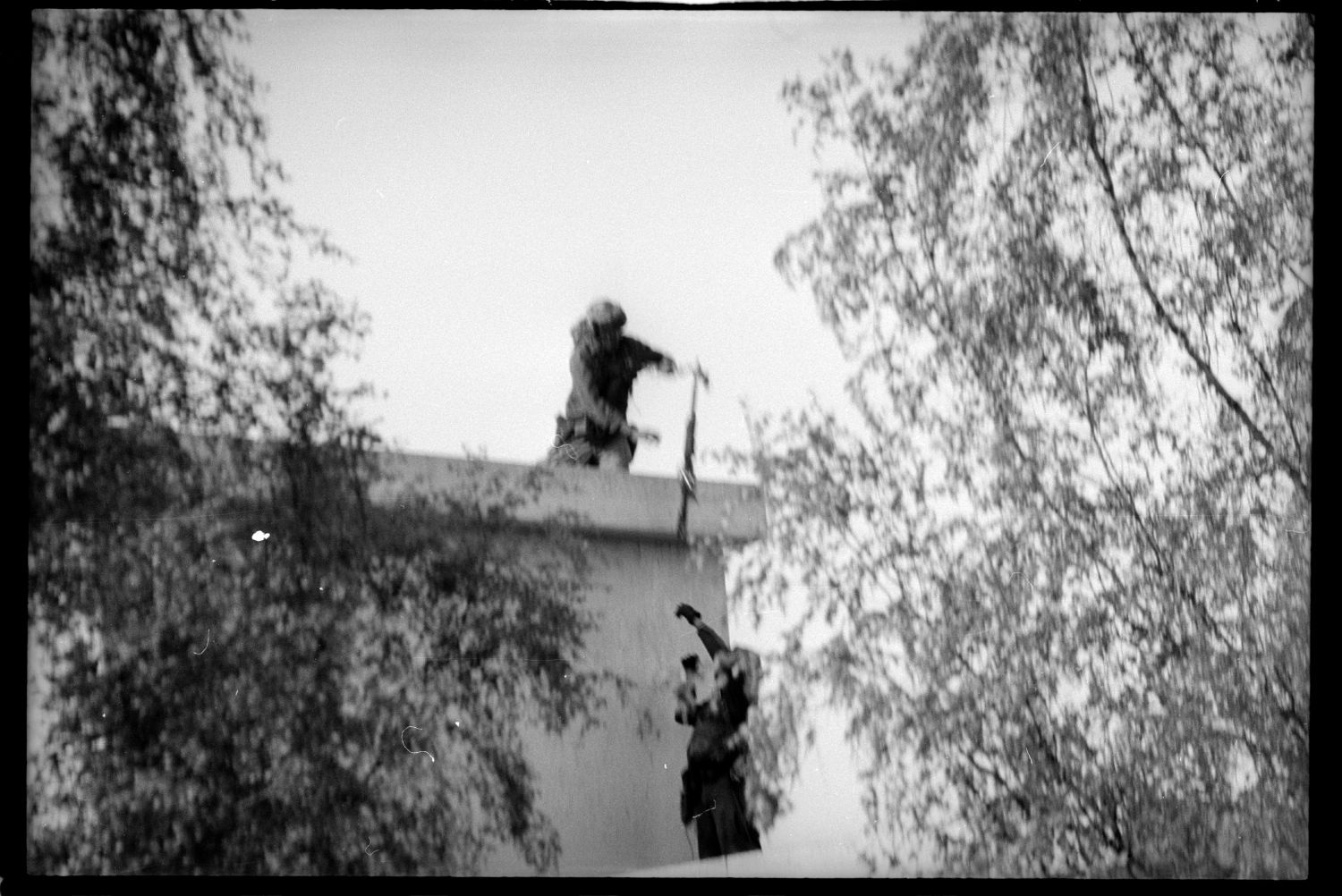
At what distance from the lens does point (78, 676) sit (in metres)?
3.10

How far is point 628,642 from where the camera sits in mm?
3152

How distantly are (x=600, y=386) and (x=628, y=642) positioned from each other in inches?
23.2

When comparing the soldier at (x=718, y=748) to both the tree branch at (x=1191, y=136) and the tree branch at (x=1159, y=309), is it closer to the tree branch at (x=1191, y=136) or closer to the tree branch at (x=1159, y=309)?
the tree branch at (x=1159, y=309)

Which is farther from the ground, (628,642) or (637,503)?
(637,503)

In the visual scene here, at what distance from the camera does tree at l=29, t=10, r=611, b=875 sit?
3.10m

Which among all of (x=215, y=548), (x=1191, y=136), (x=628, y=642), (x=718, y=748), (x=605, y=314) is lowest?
(x=718, y=748)

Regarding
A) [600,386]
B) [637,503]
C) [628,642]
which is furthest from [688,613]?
[600,386]

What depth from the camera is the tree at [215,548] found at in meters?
3.10

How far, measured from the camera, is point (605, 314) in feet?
10.3

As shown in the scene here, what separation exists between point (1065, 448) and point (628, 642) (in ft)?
3.62

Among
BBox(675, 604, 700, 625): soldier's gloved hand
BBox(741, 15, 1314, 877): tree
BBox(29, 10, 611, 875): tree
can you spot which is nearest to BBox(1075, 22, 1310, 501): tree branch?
BBox(741, 15, 1314, 877): tree

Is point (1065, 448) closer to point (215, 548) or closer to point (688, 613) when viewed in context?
point (688, 613)

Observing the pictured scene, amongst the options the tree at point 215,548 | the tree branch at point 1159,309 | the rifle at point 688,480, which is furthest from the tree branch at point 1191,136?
the tree at point 215,548

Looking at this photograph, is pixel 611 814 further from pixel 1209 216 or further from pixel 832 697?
pixel 1209 216
